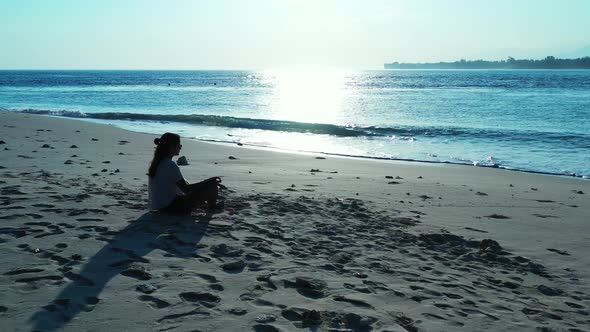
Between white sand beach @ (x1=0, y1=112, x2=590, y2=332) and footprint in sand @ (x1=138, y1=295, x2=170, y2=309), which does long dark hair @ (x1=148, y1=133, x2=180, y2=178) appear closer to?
white sand beach @ (x1=0, y1=112, x2=590, y2=332)

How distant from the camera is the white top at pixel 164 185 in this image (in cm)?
685

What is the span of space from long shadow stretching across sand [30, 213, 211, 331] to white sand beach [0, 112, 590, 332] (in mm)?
20

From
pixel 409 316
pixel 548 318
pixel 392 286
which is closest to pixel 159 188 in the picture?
pixel 392 286

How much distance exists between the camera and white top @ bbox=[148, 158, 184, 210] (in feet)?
22.5

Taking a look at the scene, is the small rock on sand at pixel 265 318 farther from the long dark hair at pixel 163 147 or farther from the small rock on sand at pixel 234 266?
the long dark hair at pixel 163 147

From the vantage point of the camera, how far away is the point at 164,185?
6.85 m

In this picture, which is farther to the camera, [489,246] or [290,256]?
[489,246]

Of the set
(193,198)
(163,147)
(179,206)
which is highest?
(163,147)

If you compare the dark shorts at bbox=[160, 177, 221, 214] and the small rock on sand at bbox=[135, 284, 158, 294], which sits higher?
the dark shorts at bbox=[160, 177, 221, 214]

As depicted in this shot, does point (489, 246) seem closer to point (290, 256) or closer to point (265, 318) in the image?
point (290, 256)

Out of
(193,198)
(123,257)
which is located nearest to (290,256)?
(123,257)

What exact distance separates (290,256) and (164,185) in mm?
2251

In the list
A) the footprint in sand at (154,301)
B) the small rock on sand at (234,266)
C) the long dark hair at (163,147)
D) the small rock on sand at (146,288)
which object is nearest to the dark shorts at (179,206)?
the long dark hair at (163,147)

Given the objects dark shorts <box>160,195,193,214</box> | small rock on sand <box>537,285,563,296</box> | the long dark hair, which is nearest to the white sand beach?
small rock on sand <box>537,285,563,296</box>
